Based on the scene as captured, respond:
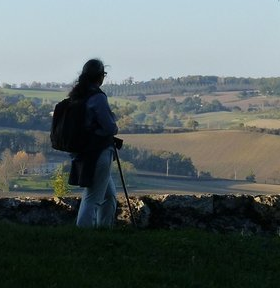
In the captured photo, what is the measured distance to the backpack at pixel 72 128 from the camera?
839cm

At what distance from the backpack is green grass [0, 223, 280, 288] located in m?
0.89

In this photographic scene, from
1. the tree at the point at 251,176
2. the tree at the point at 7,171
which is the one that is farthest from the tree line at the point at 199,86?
the tree at the point at 7,171

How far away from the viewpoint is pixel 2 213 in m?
9.12

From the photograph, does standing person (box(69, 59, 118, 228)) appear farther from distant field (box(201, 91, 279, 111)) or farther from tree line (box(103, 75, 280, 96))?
tree line (box(103, 75, 280, 96))

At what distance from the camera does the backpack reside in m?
8.39

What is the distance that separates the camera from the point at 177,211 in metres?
9.25

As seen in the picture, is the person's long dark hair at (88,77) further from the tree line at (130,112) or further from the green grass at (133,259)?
the tree line at (130,112)

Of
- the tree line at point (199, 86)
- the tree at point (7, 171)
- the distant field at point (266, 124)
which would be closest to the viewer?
the tree at point (7, 171)

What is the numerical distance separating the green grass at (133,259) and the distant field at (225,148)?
3829 inches

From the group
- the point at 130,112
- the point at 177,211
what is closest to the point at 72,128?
the point at 177,211

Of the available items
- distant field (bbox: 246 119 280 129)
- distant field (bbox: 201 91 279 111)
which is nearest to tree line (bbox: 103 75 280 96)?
distant field (bbox: 201 91 279 111)

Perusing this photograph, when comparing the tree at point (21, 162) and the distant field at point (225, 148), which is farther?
the distant field at point (225, 148)

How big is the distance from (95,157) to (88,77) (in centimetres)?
74

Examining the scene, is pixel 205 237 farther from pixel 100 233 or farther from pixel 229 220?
pixel 229 220
